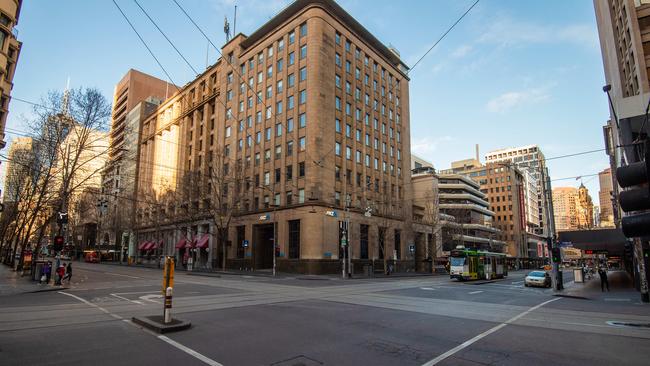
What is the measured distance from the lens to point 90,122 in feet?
110

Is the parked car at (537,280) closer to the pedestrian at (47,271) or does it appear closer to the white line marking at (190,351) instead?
the white line marking at (190,351)

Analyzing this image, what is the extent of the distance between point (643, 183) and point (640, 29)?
1255 inches

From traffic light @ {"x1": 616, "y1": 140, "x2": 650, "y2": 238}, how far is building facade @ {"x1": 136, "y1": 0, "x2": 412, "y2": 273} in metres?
35.9

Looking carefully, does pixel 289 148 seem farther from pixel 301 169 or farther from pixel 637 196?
pixel 637 196

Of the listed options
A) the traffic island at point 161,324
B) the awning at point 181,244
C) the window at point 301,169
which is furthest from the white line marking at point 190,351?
the awning at point 181,244

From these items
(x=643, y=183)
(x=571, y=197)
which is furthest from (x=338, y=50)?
(x=571, y=197)

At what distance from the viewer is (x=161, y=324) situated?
959cm

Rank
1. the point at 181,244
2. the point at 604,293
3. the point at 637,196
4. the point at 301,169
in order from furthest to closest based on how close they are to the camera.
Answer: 1. the point at 181,244
2. the point at 301,169
3. the point at 604,293
4. the point at 637,196

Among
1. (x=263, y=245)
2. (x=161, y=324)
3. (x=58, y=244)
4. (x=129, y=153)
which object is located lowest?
(x=161, y=324)

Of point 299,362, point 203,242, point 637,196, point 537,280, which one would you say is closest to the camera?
point 637,196

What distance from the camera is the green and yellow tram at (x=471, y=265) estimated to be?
3656 centimetres

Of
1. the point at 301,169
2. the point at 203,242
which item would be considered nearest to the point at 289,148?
the point at 301,169

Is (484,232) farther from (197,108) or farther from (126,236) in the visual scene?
(126,236)

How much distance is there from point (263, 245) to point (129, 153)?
3744 cm
